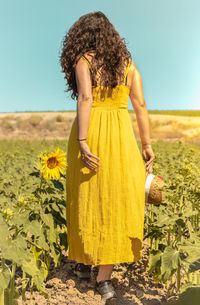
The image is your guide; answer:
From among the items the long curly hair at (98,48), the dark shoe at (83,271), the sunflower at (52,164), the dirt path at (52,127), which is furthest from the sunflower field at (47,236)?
the dirt path at (52,127)

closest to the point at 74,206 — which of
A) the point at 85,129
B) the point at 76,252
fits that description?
the point at 76,252

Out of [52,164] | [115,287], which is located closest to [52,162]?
[52,164]

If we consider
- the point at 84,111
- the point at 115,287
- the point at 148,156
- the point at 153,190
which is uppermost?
the point at 84,111

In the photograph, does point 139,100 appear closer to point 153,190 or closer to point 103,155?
point 103,155

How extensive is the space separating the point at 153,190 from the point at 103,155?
1.51 ft

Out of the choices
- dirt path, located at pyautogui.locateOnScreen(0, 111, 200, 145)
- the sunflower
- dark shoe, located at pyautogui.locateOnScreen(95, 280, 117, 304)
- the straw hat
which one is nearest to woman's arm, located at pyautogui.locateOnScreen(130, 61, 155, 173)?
the straw hat

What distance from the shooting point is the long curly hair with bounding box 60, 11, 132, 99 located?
2561mm

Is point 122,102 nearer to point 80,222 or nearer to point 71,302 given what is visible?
point 80,222

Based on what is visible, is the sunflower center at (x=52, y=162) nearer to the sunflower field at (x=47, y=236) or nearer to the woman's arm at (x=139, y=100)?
the sunflower field at (x=47, y=236)

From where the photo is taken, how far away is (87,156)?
8.13 ft

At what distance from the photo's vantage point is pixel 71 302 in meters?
2.61

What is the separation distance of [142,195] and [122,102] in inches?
26.7

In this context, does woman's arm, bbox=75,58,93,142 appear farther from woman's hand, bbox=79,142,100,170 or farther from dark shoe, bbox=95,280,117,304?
dark shoe, bbox=95,280,117,304

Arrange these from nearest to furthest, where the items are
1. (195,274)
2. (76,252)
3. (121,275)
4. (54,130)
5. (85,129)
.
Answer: (195,274), (85,129), (76,252), (121,275), (54,130)
